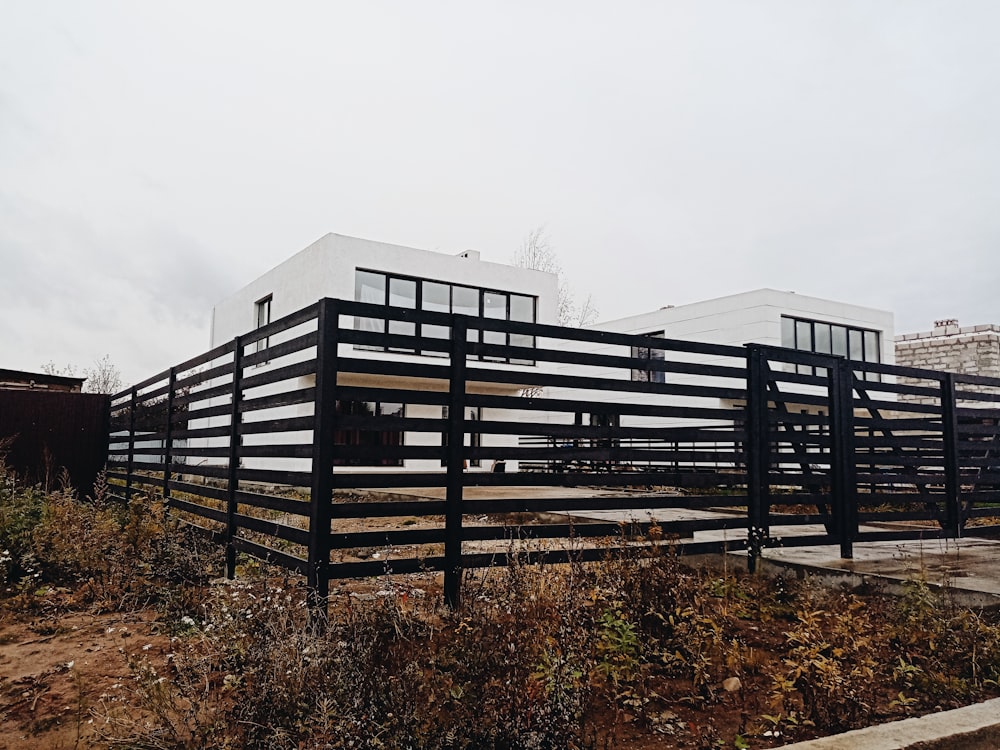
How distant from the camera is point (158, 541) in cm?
615

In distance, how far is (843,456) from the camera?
251 inches

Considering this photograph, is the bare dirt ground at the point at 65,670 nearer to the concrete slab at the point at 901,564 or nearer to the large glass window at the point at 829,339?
the concrete slab at the point at 901,564

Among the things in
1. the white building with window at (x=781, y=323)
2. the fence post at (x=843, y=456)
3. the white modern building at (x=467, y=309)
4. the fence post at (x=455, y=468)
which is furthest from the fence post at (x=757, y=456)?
the white building with window at (x=781, y=323)

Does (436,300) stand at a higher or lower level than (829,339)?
higher

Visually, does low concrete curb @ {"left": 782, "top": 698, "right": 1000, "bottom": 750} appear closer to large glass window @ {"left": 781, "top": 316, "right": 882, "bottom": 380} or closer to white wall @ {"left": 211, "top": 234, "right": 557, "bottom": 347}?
white wall @ {"left": 211, "top": 234, "right": 557, "bottom": 347}

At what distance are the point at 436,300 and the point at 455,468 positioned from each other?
700 inches

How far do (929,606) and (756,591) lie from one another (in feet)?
3.52

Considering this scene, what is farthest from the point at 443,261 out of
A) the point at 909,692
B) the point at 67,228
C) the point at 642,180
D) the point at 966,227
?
the point at 909,692

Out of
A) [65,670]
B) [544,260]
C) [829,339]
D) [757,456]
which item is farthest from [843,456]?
[544,260]

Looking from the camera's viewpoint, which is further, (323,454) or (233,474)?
(233,474)

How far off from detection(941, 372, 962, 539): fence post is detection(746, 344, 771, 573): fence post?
9.78 feet

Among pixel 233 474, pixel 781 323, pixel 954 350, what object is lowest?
pixel 233 474

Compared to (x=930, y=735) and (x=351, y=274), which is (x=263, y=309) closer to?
(x=351, y=274)

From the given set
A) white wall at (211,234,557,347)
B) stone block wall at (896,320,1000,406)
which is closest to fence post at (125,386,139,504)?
white wall at (211,234,557,347)
